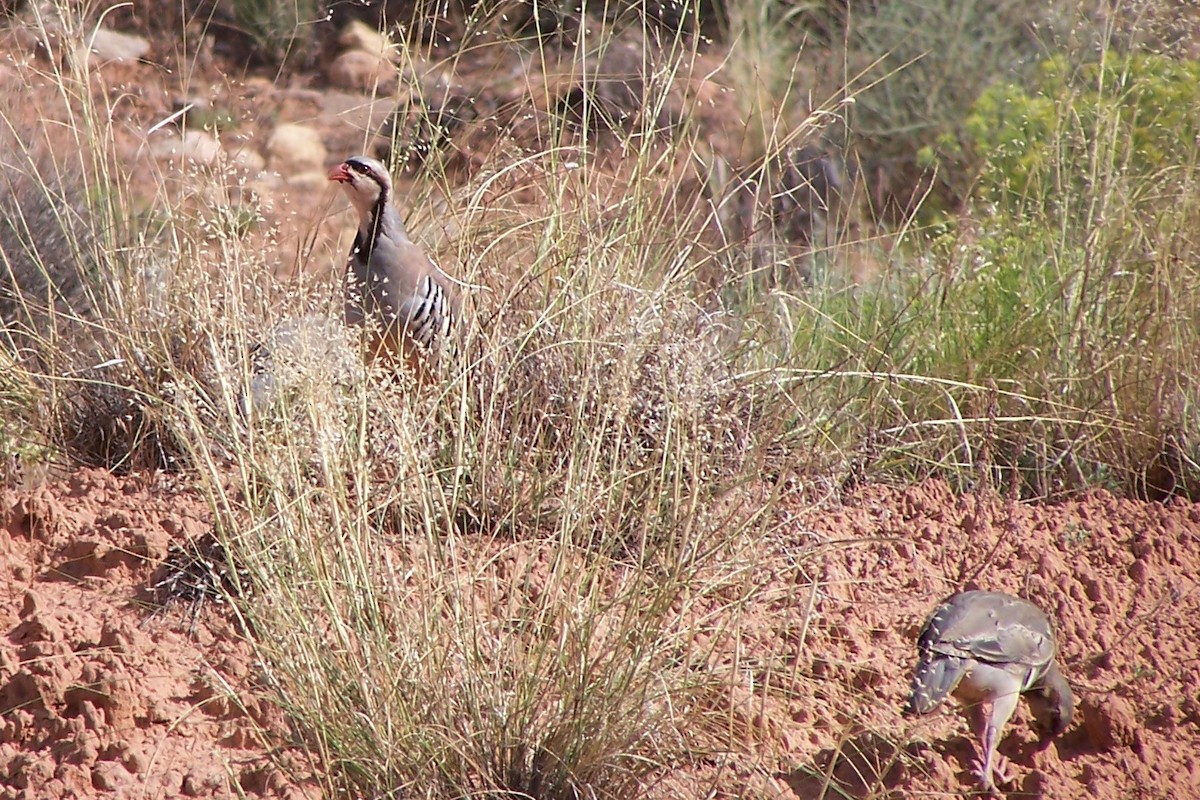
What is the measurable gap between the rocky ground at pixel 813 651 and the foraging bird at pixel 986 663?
8 centimetres

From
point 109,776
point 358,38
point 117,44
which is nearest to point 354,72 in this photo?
point 358,38

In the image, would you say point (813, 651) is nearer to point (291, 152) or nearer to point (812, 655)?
point (812, 655)

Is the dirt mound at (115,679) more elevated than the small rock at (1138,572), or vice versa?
the dirt mound at (115,679)

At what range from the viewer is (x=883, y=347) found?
477cm

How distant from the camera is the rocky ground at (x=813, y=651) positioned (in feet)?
10.3

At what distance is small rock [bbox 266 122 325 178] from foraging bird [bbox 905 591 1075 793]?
6.68 metres

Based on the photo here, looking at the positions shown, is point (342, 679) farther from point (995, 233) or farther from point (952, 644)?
point (995, 233)

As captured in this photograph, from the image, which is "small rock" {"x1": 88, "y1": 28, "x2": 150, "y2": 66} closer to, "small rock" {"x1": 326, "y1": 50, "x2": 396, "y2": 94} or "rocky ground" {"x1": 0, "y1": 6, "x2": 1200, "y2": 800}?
"small rock" {"x1": 326, "y1": 50, "x2": 396, "y2": 94}

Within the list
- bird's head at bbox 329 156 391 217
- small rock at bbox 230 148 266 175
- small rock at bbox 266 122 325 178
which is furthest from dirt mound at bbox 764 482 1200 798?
small rock at bbox 266 122 325 178

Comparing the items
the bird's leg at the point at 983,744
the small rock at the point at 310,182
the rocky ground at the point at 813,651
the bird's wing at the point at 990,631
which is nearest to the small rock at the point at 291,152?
the small rock at the point at 310,182

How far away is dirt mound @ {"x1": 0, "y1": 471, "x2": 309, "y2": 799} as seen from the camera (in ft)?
10.1

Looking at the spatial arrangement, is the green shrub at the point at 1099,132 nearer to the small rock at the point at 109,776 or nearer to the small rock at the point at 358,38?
the small rock at the point at 109,776

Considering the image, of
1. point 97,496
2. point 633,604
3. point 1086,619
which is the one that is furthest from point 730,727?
point 97,496

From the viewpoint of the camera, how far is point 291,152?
365 inches
